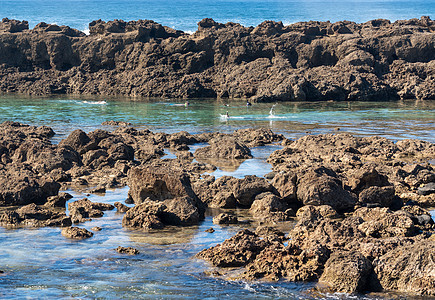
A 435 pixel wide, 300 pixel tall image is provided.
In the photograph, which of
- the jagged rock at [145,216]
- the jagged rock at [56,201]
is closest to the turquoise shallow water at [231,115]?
the jagged rock at [56,201]

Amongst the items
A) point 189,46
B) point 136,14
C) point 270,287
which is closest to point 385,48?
point 189,46

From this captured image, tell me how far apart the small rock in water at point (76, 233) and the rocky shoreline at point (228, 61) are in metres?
46.9

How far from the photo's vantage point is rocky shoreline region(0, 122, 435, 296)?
10.3m

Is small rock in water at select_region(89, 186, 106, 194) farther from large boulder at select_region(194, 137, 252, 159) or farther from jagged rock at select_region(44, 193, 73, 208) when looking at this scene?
large boulder at select_region(194, 137, 252, 159)

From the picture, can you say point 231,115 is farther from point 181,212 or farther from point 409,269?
point 409,269

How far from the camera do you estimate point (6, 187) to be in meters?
17.0

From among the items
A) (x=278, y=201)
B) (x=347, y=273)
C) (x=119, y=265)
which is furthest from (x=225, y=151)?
(x=347, y=273)

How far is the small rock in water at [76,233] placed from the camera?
13453 mm

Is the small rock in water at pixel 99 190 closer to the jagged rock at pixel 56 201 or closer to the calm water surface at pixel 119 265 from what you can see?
the calm water surface at pixel 119 265

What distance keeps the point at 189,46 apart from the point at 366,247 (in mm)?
64435

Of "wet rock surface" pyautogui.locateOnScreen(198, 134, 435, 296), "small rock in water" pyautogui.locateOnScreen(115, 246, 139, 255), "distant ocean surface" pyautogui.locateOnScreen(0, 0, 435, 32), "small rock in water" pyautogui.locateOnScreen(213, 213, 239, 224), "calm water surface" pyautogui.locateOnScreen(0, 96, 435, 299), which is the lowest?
"calm water surface" pyautogui.locateOnScreen(0, 96, 435, 299)

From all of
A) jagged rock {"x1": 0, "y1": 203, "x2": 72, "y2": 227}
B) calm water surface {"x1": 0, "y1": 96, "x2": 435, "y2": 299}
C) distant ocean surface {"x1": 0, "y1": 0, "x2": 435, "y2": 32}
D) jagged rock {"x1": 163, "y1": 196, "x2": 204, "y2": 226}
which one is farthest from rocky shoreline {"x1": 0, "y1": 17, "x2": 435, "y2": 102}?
distant ocean surface {"x1": 0, "y1": 0, "x2": 435, "y2": 32}

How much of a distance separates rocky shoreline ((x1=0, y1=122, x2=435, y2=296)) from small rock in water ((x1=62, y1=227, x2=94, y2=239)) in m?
0.03

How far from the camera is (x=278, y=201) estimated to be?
1584 cm
